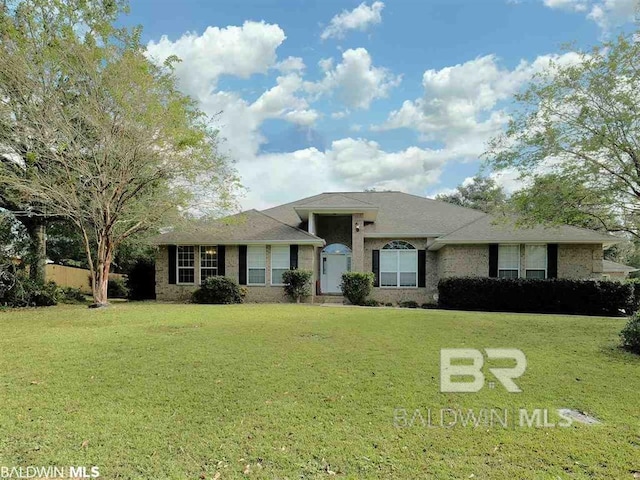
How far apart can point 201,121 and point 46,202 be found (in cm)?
641

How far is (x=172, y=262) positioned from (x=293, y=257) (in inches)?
232

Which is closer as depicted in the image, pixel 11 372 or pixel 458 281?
pixel 11 372

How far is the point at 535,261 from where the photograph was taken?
17141 millimetres

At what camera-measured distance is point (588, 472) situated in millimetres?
3449

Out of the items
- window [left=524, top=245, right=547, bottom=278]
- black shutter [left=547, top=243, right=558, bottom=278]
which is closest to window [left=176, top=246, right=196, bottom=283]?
window [left=524, top=245, right=547, bottom=278]

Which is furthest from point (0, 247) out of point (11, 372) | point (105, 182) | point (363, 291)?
point (363, 291)

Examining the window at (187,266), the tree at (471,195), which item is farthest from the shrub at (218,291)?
the tree at (471,195)

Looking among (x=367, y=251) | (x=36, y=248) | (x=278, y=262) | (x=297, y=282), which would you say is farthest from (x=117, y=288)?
(x=367, y=251)

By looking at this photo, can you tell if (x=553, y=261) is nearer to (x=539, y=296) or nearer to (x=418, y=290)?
(x=539, y=296)

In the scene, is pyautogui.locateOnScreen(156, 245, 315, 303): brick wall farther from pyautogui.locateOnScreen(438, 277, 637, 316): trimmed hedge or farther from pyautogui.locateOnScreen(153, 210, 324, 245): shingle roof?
pyautogui.locateOnScreen(438, 277, 637, 316): trimmed hedge

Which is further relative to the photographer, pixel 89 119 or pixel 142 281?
pixel 142 281

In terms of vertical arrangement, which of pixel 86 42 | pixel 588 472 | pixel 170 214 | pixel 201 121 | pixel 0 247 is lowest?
pixel 588 472

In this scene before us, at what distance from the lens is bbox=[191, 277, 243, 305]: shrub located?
1680 cm

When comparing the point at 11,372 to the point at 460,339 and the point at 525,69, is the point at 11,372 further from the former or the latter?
the point at 525,69
